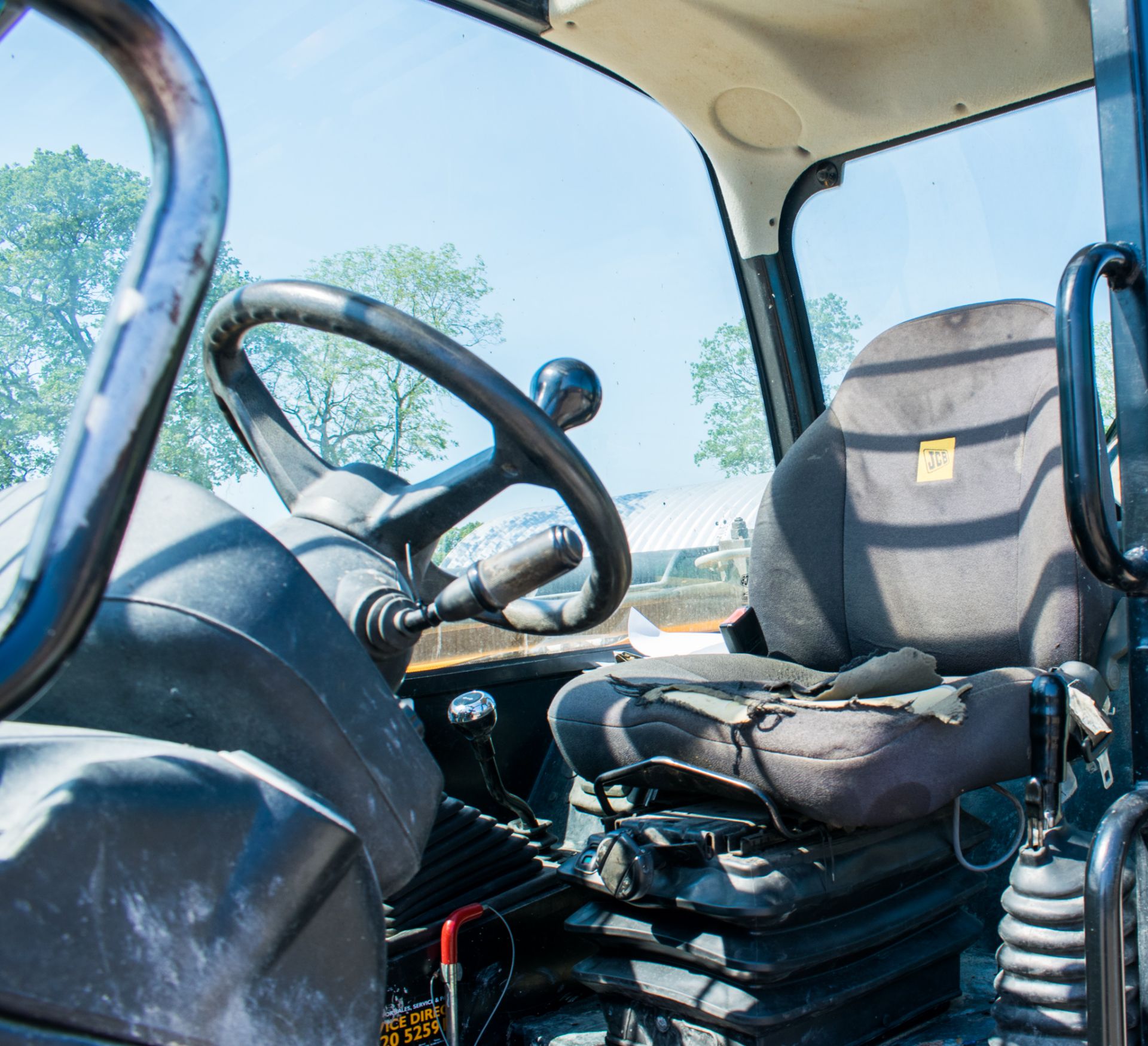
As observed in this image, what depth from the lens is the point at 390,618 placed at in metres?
0.77

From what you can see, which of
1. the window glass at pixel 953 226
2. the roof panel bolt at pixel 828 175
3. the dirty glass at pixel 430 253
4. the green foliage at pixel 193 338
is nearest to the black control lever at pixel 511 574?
the dirty glass at pixel 430 253

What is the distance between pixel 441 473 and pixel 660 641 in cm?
138

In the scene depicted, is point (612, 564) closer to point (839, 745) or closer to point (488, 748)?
point (839, 745)

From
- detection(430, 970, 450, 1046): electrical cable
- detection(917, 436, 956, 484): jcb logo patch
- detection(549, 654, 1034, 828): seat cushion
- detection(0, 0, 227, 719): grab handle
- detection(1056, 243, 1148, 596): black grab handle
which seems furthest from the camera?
detection(917, 436, 956, 484): jcb logo patch

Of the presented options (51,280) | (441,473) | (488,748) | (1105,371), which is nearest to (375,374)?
(51,280)

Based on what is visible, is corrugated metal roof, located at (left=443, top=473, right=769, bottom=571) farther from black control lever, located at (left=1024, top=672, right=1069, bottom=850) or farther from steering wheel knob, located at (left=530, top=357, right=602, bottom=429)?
steering wheel knob, located at (left=530, top=357, right=602, bottom=429)

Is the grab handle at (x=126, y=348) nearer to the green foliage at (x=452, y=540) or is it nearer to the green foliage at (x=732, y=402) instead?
the green foliage at (x=452, y=540)

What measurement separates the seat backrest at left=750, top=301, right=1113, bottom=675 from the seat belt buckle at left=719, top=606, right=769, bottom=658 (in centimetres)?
→ 7

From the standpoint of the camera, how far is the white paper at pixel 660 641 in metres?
2.21

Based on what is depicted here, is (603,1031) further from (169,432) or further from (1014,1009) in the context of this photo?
(169,432)

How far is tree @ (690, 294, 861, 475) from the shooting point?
7.16ft

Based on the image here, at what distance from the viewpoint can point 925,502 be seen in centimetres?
190

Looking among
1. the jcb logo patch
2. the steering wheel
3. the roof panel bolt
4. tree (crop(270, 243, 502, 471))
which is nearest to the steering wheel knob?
the steering wheel

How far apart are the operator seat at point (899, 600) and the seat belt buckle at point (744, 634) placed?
Result: 7 centimetres
